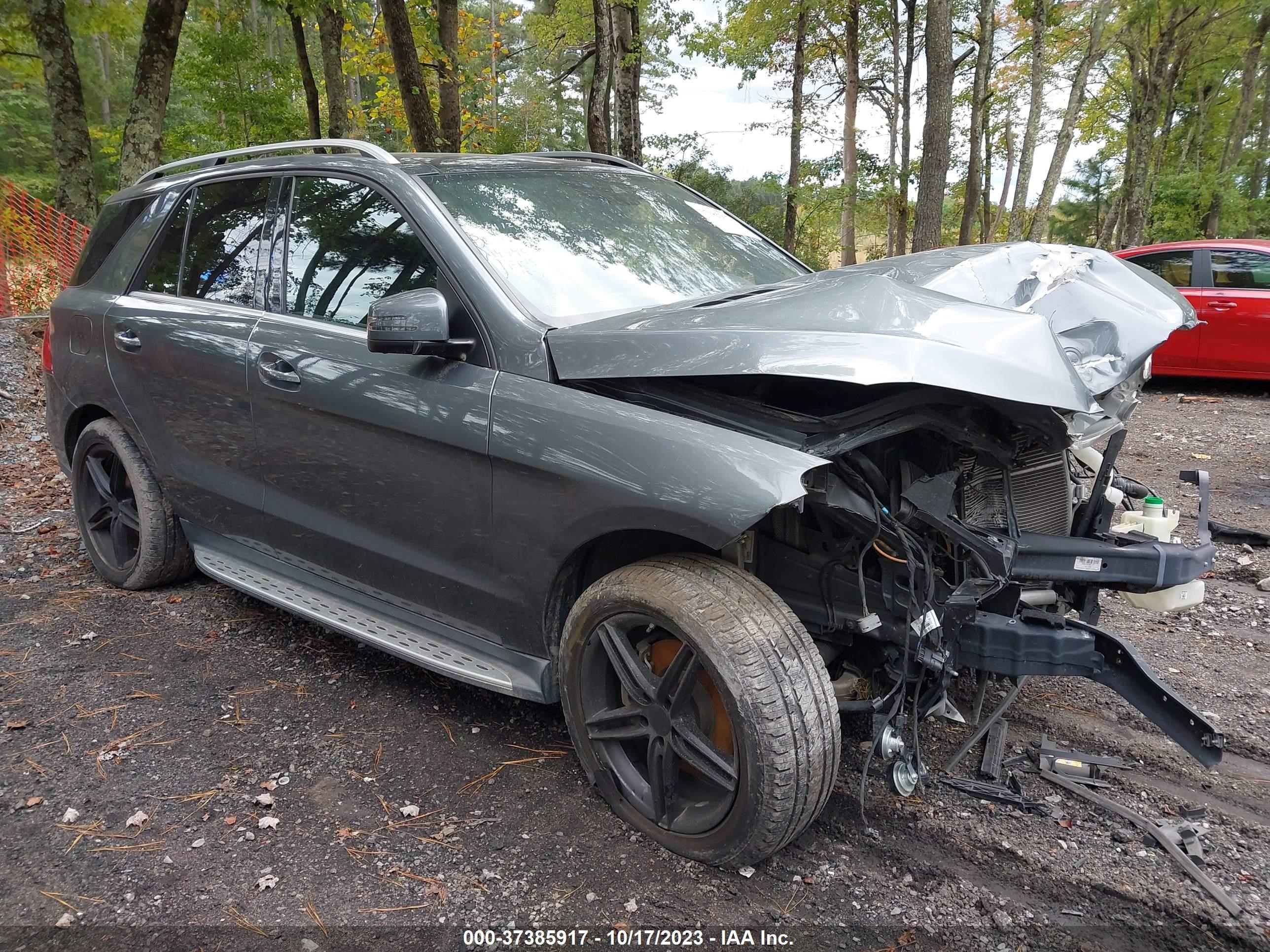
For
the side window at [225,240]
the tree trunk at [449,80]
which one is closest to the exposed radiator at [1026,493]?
the side window at [225,240]

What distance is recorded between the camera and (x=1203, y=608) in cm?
395

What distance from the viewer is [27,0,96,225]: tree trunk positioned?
9.98 meters

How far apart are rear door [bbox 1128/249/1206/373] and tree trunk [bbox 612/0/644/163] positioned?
5836mm

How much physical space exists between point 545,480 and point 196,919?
4.60 ft

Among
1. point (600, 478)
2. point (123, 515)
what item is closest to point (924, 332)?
point (600, 478)

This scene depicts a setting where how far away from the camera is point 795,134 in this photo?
892 inches

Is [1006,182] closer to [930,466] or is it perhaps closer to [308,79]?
[308,79]

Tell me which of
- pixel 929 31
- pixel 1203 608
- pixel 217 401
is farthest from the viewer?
pixel 929 31

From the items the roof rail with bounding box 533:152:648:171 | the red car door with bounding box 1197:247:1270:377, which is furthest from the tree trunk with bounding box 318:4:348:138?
the red car door with bounding box 1197:247:1270:377

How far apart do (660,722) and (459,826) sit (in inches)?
27.9

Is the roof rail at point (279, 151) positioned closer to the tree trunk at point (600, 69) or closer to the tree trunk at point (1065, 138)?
the tree trunk at point (600, 69)

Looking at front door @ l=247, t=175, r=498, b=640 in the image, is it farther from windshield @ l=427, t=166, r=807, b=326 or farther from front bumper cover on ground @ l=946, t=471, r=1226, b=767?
front bumper cover on ground @ l=946, t=471, r=1226, b=767

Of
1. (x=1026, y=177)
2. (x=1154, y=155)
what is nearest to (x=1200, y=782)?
(x=1026, y=177)

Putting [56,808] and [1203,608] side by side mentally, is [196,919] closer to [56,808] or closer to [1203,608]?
[56,808]
